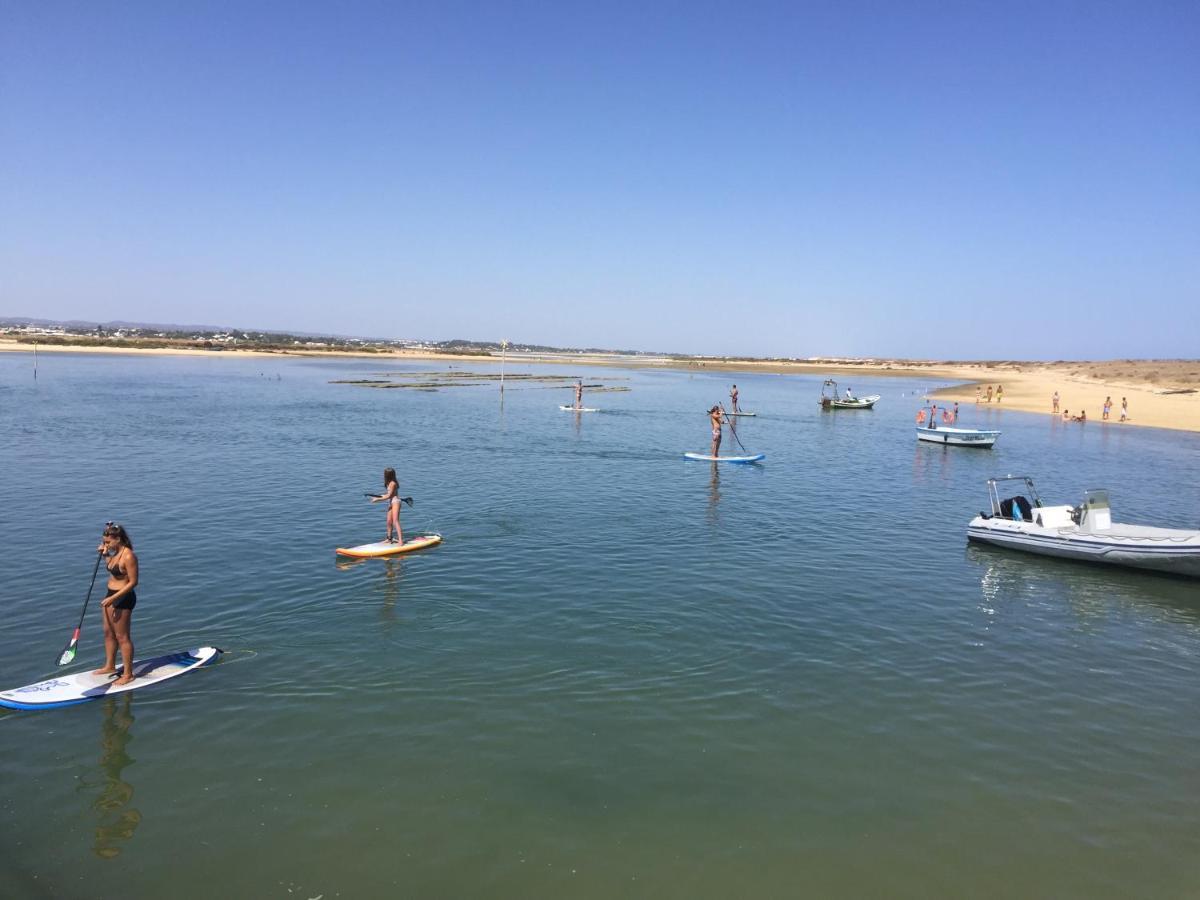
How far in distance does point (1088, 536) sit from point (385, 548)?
745 inches

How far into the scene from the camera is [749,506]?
25156 millimetres

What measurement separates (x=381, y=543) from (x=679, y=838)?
12.4 m

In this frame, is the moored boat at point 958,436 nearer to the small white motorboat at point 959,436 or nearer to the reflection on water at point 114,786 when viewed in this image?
the small white motorboat at point 959,436

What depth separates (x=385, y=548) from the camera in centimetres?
1809

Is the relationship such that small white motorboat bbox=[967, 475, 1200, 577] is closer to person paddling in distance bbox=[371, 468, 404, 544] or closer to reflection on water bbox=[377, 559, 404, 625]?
reflection on water bbox=[377, 559, 404, 625]

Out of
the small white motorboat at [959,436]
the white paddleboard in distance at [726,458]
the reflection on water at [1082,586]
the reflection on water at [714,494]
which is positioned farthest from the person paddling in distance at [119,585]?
the small white motorboat at [959,436]

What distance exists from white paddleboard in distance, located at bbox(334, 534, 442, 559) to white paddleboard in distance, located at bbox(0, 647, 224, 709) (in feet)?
19.1

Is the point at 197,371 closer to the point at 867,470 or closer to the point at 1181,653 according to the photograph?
the point at 867,470

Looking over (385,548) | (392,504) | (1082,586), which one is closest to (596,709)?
(385,548)

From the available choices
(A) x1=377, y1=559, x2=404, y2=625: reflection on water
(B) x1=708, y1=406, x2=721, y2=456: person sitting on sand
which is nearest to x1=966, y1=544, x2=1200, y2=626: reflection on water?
(A) x1=377, y1=559, x2=404, y2=625: reflection on water

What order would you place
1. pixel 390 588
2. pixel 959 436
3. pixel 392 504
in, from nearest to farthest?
pixel 390 588 → pixel 392 504 → pixel 959 436

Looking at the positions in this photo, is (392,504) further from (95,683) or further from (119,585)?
(95,683)

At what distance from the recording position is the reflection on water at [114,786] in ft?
26.2

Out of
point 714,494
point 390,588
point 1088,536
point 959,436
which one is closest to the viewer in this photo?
point 390,588
